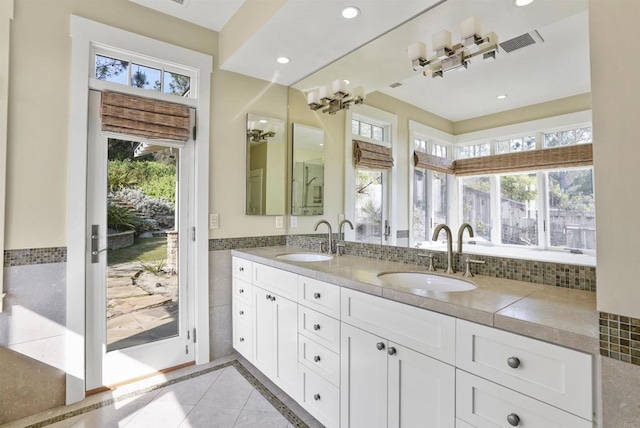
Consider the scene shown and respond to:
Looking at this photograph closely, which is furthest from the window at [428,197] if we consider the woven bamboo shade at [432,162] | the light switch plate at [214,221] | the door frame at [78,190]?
the door frame at [78,190]

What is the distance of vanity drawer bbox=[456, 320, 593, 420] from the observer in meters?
0.88

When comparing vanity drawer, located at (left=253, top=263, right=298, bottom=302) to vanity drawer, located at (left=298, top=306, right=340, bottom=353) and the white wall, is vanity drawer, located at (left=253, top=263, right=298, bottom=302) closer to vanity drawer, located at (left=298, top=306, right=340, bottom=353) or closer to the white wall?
vanity drawer, located at (left=298, top=306, right=340, bottom=353)

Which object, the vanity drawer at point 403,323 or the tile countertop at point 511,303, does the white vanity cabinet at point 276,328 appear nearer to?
the tile countertop at point 511,303

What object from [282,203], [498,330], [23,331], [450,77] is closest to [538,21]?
[450,77]

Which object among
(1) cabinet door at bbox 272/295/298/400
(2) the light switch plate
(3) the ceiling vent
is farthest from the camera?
(2) the light switch plate

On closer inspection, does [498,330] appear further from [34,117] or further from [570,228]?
[34,117]

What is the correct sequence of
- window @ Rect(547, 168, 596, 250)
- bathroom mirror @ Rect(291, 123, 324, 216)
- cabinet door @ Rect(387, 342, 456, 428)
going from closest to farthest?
cabinet door @ Rect(387, 342, 456, 428) < window @ Rect(547, 168, 596, 250) < bathroom mirror @ Rect(291, 123, 324, 216)

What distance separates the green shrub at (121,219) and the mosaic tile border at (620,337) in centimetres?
266

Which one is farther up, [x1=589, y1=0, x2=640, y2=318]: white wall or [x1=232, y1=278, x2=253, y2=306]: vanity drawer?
[x1=589, y1=0, x2=640, y2=318]: white wall

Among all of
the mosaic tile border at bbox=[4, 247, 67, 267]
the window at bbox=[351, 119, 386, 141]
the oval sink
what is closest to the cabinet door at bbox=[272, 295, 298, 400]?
the oval sink

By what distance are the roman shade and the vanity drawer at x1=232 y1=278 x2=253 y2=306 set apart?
1.57 metres

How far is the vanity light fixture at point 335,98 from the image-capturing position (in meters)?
2.43

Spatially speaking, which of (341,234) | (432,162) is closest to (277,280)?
(341,234)

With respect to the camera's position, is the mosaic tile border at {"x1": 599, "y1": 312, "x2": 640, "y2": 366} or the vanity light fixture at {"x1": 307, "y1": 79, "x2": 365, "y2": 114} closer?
the mosaic tile border at {"x1": 599, "y1": 312, "x2": 640, "y2": 366}
